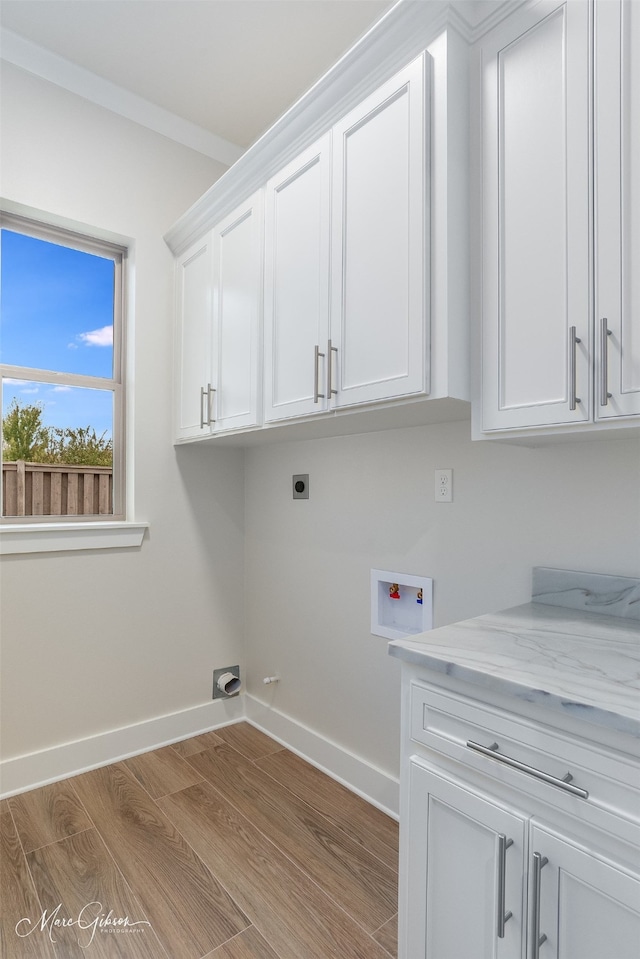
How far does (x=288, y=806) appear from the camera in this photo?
1966mm

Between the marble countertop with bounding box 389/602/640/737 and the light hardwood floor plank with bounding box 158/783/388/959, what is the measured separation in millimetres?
883

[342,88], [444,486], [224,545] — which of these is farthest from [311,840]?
[342,88]

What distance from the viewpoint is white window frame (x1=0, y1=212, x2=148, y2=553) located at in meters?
2.13

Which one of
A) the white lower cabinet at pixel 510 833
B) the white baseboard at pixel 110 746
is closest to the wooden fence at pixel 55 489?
the white baseboard at pixel 110 746

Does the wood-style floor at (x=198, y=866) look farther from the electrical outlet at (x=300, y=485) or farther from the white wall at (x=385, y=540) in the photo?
the electrical outlet at (x=300, y=485)

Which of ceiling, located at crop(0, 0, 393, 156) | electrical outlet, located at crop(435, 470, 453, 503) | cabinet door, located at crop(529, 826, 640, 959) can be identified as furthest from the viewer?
ceiling, located at crop(0, 0, 393, 156)

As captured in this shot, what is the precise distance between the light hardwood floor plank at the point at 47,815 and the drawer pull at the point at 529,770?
158cm

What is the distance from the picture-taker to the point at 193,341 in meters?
2.38

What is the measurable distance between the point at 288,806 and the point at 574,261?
2.01m

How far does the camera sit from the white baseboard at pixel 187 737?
6.66ft

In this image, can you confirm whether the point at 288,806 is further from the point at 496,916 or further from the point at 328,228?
the point at 328,228

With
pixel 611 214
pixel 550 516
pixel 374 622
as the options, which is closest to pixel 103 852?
pixel 374 622

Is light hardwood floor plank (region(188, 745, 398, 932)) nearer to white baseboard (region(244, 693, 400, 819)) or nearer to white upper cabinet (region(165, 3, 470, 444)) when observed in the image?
white baseboard (region(244, 693, 400, 819))

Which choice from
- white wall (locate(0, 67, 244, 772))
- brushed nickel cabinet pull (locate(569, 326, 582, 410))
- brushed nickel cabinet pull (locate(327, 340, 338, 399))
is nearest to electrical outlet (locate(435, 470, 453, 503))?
brushed nickel cabinet pull (locate(327, 340, 338, 399))
